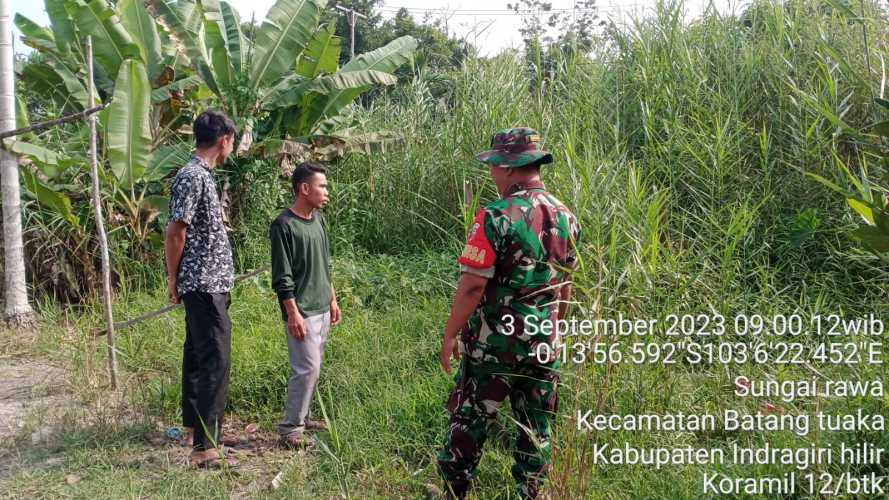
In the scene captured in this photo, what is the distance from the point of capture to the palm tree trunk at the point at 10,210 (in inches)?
231

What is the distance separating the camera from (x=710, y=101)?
5.75m

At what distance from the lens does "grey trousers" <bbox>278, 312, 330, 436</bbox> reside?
385 cm

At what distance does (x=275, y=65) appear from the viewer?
308 inches

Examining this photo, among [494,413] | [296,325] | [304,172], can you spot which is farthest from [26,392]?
[494,413]

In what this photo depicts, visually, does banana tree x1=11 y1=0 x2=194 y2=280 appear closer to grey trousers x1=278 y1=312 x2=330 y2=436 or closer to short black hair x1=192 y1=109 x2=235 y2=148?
short black hair x1=192 y1=109 x2=235 y2=148

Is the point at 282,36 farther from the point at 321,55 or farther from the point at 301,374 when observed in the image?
the point at 301,374

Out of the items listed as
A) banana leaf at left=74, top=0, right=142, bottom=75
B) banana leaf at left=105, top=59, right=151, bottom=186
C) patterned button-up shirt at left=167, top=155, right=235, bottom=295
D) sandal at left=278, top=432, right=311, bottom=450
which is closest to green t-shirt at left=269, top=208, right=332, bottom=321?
patterned button-up shirt at left=167, top=155, right=235, bottom=295

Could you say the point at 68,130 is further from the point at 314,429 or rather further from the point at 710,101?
the point at 710,101

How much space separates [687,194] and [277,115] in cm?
500

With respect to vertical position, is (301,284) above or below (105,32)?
below

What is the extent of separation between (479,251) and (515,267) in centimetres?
17

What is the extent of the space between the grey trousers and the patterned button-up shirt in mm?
502

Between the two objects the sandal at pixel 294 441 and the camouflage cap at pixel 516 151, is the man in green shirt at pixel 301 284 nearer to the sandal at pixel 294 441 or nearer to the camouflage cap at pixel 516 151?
the sandal at pixel 294 441

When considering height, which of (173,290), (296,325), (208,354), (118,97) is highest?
(118,97)
